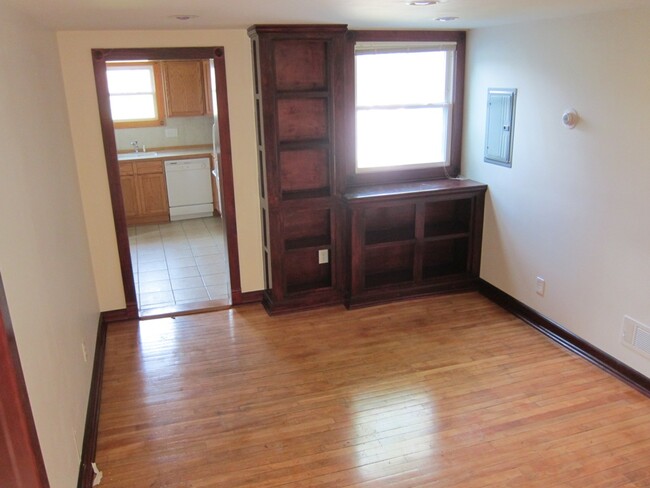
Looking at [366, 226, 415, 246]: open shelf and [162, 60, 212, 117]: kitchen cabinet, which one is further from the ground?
[162, 60, 212, 117]: kitchen cabinet

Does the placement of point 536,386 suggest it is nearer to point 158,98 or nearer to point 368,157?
point 368,157

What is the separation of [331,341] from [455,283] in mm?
1428

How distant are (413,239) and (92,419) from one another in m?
2.76

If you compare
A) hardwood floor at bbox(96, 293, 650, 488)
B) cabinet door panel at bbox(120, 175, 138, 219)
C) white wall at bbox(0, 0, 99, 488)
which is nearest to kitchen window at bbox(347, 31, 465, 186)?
hardwood floor at bbox(96, 293, 650, 488)

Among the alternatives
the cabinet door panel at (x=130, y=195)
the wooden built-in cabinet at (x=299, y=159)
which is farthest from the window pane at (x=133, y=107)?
the wooden built-in cabinet at (x=299, y=159)

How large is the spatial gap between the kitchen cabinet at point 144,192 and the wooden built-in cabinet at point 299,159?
327 centimetres

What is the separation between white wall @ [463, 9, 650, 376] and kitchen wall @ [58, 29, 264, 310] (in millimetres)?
1965

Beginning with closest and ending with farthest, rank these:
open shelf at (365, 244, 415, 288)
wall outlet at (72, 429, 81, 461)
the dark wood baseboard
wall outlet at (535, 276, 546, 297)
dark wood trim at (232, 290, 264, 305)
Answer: wall outlet at (72, 429, 81, 461), wall outlet at (535, 276, 546, 297), the dark wood baseboard, dark wood trim at (232, 290, 264, 305), open shelf at (365, 244, 415, 288)

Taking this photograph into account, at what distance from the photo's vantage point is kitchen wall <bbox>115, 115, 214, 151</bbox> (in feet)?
24.0

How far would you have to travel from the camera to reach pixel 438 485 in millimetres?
2504

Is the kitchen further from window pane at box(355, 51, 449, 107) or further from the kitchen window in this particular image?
window pane at box(355, 51, 449, 107)

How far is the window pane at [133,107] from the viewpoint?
23.8 ft

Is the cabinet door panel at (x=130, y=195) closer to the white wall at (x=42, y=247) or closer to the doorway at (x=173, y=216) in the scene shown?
the doorway at (x=173, y=216)

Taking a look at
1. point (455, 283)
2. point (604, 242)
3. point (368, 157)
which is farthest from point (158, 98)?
point (604, 242)
